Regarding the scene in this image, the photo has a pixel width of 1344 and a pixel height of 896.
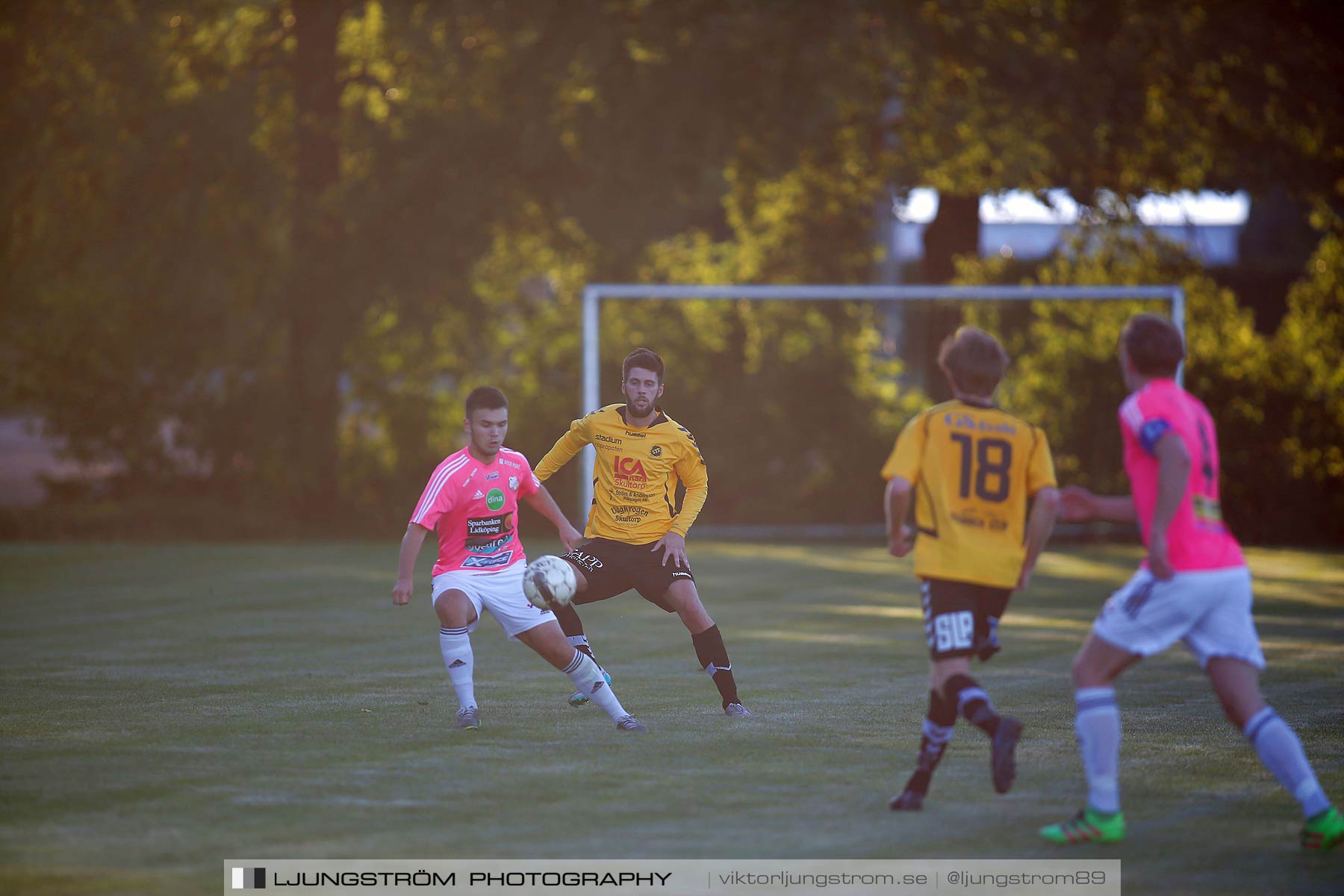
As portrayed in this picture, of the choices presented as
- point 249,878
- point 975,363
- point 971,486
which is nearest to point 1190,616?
point 971,486

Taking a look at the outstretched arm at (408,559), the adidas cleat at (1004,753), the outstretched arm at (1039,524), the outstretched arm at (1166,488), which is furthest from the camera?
the outstretched arm at (408,559)

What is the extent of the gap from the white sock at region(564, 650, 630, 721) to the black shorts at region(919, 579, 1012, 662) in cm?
221

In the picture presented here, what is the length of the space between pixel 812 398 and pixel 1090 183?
4.84 meters

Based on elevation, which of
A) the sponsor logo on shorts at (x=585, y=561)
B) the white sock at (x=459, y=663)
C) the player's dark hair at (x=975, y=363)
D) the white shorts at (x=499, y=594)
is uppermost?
the player's dark hair at (x=975, y=363)

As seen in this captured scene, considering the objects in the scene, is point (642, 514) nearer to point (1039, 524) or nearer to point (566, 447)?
point (566, 447)

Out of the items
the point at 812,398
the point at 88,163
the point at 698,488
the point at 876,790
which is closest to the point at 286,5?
the point at 88,163

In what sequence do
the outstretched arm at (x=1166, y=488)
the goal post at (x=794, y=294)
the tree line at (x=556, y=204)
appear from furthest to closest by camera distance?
the tree line at (x=556, y=204)
the goal post at (x=794, y=294)
the outstretched arm at (x=1166, y=488)

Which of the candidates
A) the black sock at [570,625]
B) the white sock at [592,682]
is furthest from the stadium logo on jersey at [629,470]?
the white sock at [592,682]

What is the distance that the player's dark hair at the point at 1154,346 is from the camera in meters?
5.50

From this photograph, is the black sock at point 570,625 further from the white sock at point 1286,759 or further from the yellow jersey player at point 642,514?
the white sock at point 1286,759

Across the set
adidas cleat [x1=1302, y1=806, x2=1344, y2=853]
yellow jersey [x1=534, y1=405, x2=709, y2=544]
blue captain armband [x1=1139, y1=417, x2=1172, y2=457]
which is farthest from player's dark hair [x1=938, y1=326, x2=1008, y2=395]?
yellow jersey [x1=534, y1=405, x2=709, y2=544]

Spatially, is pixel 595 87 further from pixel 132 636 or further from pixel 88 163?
pixel 132 636

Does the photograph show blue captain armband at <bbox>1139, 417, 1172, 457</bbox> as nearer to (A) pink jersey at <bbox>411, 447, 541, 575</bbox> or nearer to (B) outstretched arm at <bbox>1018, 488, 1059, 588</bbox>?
(B) outstretched arm at <bbox>1018, 488, 1059, 588</bbox>

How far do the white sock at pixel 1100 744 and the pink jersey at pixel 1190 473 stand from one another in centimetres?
52
